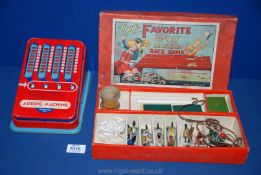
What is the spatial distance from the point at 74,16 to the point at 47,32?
12cm

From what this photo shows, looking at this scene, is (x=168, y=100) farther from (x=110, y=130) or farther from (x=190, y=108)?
(x=110, y=130)

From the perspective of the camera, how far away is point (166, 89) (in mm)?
1311

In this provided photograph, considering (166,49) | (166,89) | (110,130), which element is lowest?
(110,130)

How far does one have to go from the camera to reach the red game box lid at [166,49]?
4.02 feet

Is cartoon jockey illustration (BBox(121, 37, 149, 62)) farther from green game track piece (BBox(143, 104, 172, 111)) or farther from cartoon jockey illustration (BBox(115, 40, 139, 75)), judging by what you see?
green game track piece (BBox(143, 104, 172, 111))

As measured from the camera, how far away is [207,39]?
1.25 meters

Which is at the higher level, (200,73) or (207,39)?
(207,39)

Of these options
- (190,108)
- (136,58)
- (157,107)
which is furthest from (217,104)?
(136,58)

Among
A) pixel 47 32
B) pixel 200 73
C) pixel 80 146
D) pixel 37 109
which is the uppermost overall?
pixel 47 32

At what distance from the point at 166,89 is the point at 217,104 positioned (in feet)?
0.55

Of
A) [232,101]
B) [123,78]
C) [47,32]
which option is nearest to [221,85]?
[232,101]

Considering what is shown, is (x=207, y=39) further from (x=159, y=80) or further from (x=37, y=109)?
(x=37, y=109)

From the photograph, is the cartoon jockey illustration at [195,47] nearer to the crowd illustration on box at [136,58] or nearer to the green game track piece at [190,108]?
the crowd illustration on box at [136,58]

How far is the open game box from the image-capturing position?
3.86 feet
